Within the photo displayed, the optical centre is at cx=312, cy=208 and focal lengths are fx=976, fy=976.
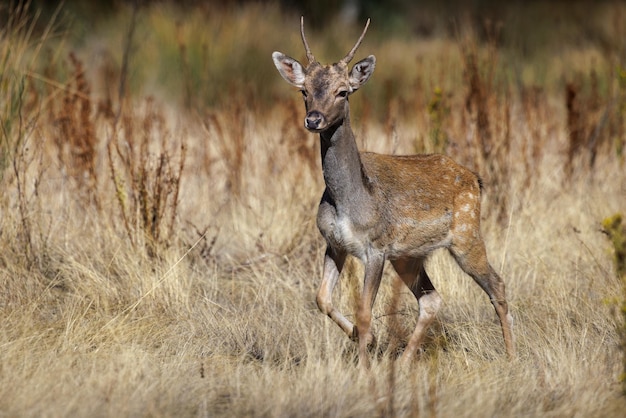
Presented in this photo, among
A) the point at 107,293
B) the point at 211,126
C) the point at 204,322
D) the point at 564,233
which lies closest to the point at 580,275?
the point at 564,233

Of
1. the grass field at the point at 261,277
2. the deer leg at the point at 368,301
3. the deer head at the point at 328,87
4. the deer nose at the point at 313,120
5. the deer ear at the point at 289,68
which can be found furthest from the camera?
the deer ear at the point at 289,68

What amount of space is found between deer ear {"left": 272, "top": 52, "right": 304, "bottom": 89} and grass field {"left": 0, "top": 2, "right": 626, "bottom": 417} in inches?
38.5

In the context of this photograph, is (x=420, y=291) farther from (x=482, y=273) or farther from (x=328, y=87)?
(x=328, y=87)

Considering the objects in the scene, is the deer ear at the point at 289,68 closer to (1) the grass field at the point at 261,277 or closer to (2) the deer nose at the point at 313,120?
(2) the deer nose at the point at 313,120

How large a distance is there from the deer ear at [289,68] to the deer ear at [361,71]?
0.28 meters

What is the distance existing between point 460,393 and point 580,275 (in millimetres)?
Result: 1950

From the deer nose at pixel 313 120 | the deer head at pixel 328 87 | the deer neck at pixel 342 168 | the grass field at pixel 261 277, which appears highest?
the deer head at pixel 328 87

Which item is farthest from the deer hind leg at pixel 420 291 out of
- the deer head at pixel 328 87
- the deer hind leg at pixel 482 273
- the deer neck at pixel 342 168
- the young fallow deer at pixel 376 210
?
the deer head at pixel 328 87

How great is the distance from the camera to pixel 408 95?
12.4m

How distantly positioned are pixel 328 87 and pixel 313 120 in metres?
0.33

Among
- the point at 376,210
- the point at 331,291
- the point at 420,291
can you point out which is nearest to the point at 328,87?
the point at 376,210

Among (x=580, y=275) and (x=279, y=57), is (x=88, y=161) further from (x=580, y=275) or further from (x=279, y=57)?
(x=580, y=275)

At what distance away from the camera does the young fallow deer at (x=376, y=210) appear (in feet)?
15.7

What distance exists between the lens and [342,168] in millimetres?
4824
